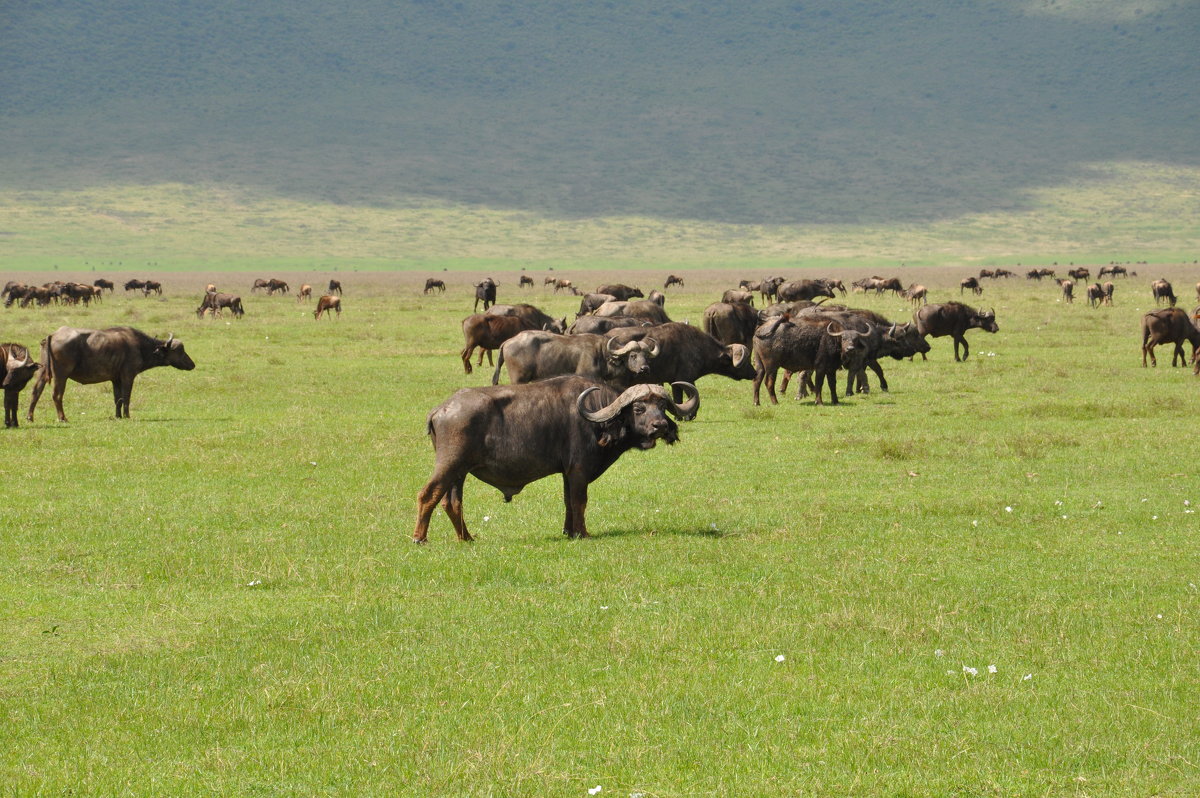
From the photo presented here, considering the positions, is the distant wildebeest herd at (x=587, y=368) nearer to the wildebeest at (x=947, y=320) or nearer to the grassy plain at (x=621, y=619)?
the wildebeest at (x=947, y=320)

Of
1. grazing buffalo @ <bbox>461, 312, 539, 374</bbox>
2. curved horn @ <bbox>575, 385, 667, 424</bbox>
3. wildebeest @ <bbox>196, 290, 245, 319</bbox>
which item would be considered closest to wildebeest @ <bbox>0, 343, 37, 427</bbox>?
grazing buffalo @ <bbox>461, 312, 539, 374</bbox>

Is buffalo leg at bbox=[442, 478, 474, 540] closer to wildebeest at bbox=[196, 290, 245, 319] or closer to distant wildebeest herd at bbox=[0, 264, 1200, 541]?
distant wildebeest herd at bbox=[0, 264, 1200, 541]

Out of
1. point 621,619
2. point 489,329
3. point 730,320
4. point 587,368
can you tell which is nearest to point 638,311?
point 730,320

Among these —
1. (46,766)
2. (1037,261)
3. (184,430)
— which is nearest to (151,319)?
(184,430)

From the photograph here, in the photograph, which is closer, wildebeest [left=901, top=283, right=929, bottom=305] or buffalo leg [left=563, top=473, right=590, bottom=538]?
buffalo leg [left=563, top=473, right=590, bottom=538]

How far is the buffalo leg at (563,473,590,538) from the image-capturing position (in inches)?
532

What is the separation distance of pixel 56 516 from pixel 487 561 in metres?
5.52

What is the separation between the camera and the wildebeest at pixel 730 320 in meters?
32.3

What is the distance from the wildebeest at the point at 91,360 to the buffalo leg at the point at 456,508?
12.6 metres

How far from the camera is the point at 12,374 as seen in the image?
22578 mm

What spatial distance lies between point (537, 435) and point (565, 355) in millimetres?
9202

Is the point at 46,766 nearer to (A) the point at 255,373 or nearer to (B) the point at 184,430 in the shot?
(B) the point at 184,430

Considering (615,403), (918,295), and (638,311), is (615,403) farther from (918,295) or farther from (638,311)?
(918,295)

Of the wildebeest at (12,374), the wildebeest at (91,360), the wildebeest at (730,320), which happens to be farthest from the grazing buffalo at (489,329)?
the wildebeest at (12,374)
